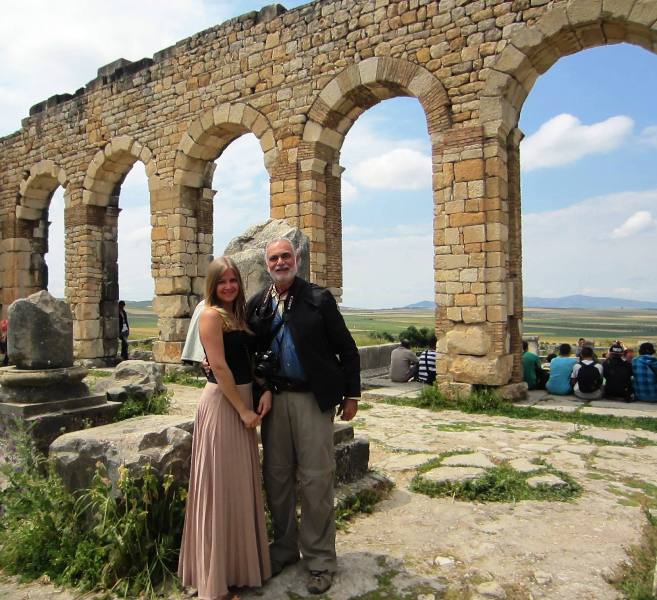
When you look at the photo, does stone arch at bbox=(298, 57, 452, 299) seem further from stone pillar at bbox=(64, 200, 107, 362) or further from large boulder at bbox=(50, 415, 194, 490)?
stone pillar at bbox=(64, 200, 107, 362)

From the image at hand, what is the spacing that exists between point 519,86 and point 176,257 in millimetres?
7891

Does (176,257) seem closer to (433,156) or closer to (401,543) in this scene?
(433,156)

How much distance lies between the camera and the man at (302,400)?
312 centimetres

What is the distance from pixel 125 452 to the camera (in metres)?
3.31

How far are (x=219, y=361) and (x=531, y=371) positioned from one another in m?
7.90

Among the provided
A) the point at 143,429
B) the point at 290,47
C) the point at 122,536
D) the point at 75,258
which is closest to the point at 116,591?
the point at 122,536

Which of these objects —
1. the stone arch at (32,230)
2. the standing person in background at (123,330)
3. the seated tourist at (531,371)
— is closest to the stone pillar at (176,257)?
the standing person in background at (123,330)

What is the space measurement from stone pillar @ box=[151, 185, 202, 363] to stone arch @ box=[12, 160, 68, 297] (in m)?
5.24

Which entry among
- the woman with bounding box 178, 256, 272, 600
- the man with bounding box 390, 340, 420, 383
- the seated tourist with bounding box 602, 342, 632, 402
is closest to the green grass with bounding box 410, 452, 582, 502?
the woman with bounding box 178, 256, 272, 600

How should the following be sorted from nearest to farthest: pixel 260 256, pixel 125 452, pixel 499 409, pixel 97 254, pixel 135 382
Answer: pixel 125 452
pixel 260 256
pixel 135 382
pixel 499 409
pixel 97 254

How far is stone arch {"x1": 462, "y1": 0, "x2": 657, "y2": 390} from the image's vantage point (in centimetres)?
787

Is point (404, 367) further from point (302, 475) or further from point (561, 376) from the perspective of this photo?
point (302, 475)

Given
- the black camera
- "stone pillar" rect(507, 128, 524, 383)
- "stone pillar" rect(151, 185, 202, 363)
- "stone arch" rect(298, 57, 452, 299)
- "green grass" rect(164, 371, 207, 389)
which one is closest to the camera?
the black camera

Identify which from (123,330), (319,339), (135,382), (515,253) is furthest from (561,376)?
(123,330)
